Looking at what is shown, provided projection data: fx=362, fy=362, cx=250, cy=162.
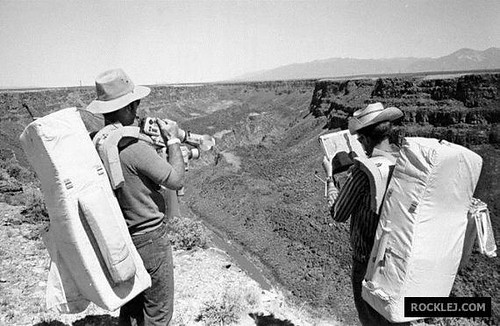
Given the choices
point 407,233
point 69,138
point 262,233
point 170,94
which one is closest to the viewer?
point 69,138

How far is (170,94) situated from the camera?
2783 inches

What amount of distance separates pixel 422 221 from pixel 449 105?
22.9 metres

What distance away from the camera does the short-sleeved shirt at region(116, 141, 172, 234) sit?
99.3 inches

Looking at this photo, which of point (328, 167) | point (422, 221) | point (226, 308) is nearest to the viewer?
point (422, 221)

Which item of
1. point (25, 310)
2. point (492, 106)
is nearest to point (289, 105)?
point (492, 106)

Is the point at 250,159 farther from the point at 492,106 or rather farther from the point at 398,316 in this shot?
the point at 398,316

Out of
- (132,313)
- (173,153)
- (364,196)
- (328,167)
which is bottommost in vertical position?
(132,313)

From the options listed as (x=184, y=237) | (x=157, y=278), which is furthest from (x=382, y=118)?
(x=184, y=237)

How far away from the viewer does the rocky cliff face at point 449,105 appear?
1991 cm

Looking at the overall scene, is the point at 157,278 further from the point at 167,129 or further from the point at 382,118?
the point at 382,118

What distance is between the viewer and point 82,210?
2.39m

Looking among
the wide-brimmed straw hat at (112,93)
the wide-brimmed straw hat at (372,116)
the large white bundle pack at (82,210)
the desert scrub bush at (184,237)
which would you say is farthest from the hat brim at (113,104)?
the desert scrub bush at (184,237)

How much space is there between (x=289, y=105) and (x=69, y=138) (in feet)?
173

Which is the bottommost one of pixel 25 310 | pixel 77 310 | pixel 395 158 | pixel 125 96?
pixel 25 310
